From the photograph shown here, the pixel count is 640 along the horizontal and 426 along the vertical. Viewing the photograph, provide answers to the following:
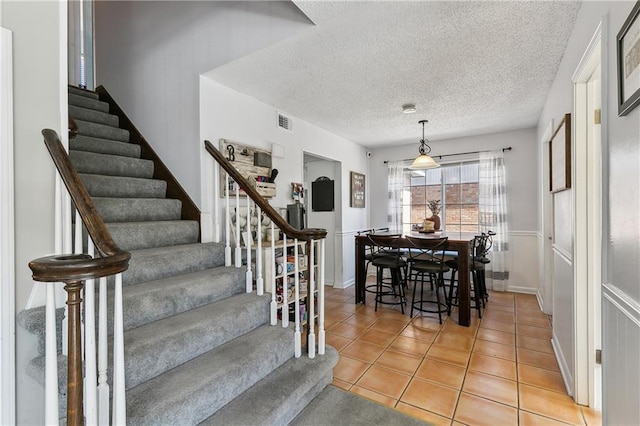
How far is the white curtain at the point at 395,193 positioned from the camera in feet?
17.6

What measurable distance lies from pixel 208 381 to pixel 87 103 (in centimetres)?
359

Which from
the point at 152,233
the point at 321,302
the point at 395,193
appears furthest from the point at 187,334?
the point at 395,193

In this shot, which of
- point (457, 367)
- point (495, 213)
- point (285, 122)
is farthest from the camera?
point (495, 213)

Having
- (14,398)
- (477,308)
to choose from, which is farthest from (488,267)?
(14,398)

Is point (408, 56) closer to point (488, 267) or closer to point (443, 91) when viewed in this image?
point (443, 91)

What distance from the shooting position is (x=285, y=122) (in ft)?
12.0

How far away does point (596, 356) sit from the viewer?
1863 mm

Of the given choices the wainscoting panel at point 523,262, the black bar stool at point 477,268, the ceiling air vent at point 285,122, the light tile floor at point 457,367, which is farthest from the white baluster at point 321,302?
the wainscoting panel at point 523,262

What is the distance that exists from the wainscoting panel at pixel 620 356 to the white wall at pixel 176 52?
7.32 feet

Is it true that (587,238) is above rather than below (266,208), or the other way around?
below

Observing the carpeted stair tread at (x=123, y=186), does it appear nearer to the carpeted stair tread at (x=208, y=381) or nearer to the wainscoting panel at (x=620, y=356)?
the carpeted stair tread at (x=208, y=381)

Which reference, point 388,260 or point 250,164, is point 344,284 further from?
point 250,164

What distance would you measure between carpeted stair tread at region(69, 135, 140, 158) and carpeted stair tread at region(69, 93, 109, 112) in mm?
763

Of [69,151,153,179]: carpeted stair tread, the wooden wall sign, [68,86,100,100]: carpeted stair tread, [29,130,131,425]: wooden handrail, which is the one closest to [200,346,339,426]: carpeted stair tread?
[29,130,131,425]: wooden handrail
